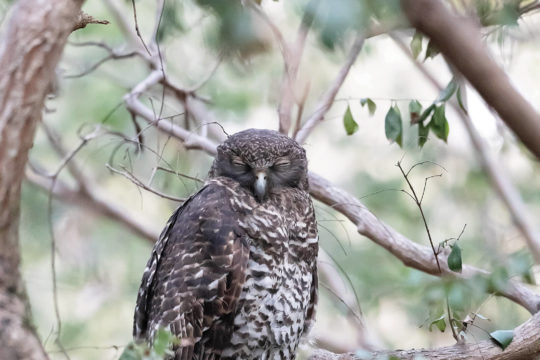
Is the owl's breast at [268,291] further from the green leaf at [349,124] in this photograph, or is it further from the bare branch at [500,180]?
the bare branch at [500,180]

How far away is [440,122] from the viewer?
4301 millimetres

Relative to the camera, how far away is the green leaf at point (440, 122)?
4289 millimetres

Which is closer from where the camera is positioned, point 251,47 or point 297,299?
point 251,47

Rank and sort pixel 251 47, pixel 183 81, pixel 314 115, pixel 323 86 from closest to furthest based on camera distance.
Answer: pixel 251 47
pixel 314 115
pixel 323 86
pixel 183 81

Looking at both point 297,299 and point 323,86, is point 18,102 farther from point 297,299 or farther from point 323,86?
point 323,86

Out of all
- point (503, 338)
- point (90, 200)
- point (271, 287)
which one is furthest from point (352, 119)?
point (90, 200)

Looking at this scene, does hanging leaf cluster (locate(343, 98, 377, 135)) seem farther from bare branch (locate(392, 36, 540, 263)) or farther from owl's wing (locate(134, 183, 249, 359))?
bare branch (locate(392, 36, 540, 263))

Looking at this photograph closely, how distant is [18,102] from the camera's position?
2217 mm

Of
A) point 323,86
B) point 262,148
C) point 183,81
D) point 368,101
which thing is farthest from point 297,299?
point 183,81

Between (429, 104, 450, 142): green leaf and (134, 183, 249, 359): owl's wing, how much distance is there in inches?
44.8

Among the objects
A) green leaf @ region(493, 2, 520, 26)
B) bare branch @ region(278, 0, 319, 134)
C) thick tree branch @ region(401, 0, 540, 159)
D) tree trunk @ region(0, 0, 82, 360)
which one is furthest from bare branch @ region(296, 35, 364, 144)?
thick tree branch @ region(401, 0, 540, 159)

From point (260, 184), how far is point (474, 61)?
2.83 m

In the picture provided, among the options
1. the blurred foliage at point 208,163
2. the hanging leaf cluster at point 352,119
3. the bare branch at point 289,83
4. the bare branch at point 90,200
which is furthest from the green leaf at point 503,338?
the bare branch at point 90,200

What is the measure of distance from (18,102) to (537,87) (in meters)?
7.40
